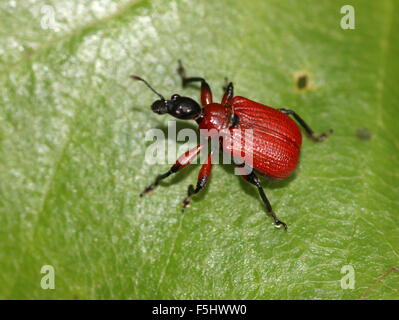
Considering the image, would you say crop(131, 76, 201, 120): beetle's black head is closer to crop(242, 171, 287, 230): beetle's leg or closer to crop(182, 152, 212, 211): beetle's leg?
crop(182, 152, 212, 211): beetle's leg

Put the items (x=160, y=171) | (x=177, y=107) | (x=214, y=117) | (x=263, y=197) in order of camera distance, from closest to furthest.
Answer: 1. (x=263, y=197)
2. (x=160, y=171)
3. (x=177, y=107)
4. (x=214, y=117)

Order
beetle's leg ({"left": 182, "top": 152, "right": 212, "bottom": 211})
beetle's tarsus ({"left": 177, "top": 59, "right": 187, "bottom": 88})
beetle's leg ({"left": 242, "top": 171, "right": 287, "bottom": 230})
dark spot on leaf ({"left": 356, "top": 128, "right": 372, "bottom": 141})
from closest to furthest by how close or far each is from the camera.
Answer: beetle's leg ({"left": 242, "top": 171, "right": 287, "bottom": 230})
beetle's leg ({"left": 182, "top": 152, "right": 212, "bottom": 211})
dark spot on leaf ({"left": 356, "top": 128, "right": 372, "bottom": 141})
beetle's tarsus ({"left": 177, "top": 59, "right": 187, "bottom": 88})

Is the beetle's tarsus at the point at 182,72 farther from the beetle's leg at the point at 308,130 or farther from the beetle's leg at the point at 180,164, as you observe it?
the beetle's leg at the point at 308,130

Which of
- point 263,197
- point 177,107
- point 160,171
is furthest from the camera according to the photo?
point 177,107

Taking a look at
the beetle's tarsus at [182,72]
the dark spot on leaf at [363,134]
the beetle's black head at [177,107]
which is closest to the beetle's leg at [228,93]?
the beetle's black head at [177,107]

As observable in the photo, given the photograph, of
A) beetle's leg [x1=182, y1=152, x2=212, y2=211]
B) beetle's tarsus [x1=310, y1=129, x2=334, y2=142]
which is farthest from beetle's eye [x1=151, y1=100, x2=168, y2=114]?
beetle's tarsus [x1=310, y1=129, x2=334, y2=142]

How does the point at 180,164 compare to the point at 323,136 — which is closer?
the point at 180,164

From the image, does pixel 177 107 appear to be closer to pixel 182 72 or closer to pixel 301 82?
pixel 182 72

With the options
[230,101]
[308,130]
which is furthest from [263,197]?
[230,101]
